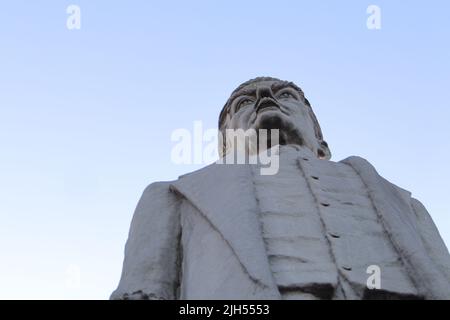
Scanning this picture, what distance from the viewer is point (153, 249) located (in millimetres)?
8234

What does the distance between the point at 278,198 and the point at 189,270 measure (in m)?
1.12

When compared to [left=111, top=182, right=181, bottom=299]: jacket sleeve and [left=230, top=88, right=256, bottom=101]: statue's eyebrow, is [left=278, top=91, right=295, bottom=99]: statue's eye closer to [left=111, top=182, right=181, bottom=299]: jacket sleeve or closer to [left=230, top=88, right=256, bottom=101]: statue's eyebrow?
[left=230, top=88, right=256, bottom=101]: statue's eyebrow

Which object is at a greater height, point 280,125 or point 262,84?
point 262,84

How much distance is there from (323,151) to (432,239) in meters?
2.84

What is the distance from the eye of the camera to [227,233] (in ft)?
24.7

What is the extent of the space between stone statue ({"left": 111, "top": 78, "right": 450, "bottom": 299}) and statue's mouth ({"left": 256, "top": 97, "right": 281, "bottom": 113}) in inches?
44.4

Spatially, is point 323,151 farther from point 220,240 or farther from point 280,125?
point 220,240

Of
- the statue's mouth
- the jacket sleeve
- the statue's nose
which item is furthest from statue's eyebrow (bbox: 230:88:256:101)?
the jacket sleeve

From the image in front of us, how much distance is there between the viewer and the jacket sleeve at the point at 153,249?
7793 millimetres

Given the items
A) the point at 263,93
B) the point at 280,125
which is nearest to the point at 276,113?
the point at 280,125

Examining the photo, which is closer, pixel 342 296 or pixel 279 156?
pixel 342 296
